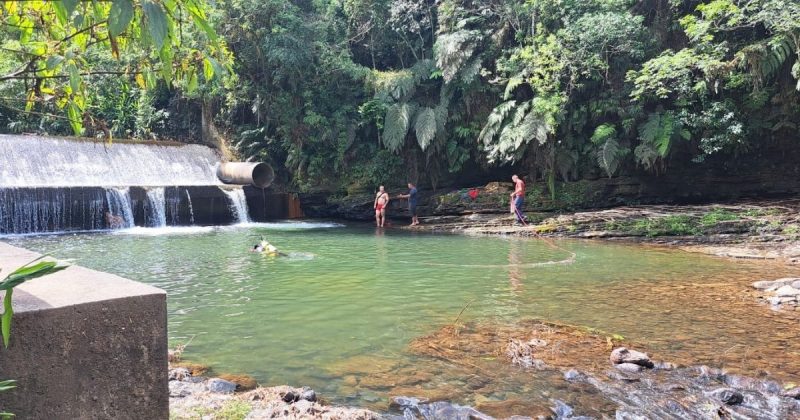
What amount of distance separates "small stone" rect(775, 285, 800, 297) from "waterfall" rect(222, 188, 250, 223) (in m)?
15.1

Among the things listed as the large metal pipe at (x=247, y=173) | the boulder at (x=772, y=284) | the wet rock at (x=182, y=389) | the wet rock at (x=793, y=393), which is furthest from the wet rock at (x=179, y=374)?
the large metal pipe at (x=247, y=173)

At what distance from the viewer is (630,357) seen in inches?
177

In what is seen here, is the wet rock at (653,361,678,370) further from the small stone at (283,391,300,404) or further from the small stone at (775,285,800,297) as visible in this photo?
the small stone at (775,285,800,297)

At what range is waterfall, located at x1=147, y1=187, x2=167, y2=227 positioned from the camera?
52.7ft

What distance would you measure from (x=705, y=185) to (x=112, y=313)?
17.8 m

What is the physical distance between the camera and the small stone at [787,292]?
6.75 m

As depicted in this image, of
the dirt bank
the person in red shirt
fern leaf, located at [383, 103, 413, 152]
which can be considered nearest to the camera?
the dirt bank

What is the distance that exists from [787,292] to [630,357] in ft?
12.2

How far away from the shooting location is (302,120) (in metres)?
Answer: 20.1

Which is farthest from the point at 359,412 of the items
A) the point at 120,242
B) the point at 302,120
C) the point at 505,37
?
the point at 302,120

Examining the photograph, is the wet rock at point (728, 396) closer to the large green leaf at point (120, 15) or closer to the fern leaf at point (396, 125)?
the large green leaf at point (120, 15)

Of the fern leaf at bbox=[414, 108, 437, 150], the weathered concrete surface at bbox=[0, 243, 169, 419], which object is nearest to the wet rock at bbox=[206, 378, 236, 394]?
the weathered concrete surface at bbox=[0, 243, 169, 419]

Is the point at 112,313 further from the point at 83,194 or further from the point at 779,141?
the point at 779,141

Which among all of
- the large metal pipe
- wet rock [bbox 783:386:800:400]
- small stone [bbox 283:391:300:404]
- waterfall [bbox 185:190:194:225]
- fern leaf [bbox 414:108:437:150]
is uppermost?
fern leaf [bbox 414:108:437:150]
